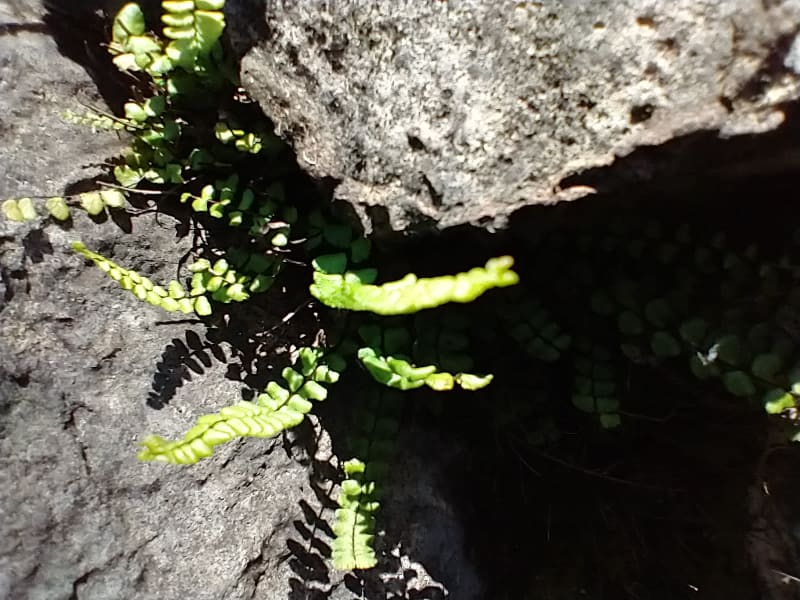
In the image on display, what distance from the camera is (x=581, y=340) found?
2109 millimetres

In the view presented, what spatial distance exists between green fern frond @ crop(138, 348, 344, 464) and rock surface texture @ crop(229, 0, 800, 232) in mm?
505

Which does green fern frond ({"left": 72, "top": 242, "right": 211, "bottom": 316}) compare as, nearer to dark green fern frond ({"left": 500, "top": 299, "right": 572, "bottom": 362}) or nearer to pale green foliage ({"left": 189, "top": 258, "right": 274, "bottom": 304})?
pale green foliage ({"left": 189, "top": 258, "right": 274, "bottom": 304})

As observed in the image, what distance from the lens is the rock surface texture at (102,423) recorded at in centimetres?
189

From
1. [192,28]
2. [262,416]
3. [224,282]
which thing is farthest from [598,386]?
[192,28]

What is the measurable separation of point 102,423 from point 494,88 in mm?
1443

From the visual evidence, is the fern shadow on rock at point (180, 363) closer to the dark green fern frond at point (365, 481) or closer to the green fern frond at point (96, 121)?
the dark green fern frond at point (365, 481)

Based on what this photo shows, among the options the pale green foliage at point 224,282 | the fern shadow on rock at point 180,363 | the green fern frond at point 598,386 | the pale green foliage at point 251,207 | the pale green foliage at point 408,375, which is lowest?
the green fern frond at point 598,386

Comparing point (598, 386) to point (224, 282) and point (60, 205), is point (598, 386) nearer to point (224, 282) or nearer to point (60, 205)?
point (224, 282)

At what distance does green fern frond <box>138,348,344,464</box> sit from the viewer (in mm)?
1709

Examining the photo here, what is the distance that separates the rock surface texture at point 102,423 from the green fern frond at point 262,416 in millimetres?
168

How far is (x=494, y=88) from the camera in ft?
5.30

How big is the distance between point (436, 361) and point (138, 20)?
1.39 meters

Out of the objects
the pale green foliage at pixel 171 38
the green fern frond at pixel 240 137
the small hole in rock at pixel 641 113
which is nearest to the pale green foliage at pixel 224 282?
the green fern frond at pixel 240 137

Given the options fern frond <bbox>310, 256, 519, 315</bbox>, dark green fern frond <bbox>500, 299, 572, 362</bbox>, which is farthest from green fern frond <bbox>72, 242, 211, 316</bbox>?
dark green fern frond <bbox>500, 299, 572, 362</bbox>
